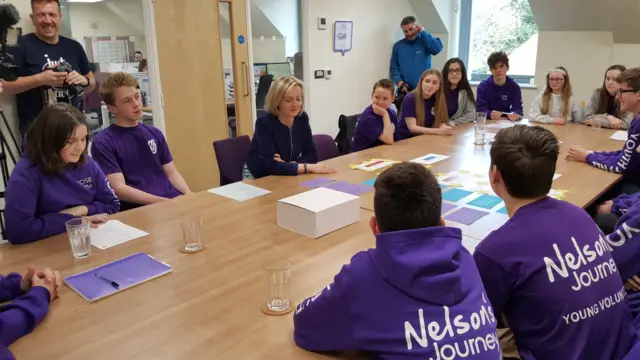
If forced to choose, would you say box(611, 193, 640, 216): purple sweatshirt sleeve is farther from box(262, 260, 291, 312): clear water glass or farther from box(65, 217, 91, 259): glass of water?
box(65, 217, 91, 259): glass of water

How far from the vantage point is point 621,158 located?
2902 millimetres

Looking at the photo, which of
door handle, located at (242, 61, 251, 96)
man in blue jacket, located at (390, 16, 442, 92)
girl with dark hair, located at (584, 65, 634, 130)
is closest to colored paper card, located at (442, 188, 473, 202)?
girl with dark hair, located at (584, 65, 634, 130)

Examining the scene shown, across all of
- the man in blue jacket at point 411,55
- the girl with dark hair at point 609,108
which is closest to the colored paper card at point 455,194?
the girl with dark hair at point 609,108

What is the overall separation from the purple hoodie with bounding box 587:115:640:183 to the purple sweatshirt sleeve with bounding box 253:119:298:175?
1.78 meters

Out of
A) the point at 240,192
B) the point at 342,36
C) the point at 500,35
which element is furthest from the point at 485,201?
the point at 500,35

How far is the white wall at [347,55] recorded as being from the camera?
5746 millimetres

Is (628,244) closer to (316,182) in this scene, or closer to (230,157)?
(316,182)

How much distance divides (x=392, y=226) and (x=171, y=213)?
4.33 ft

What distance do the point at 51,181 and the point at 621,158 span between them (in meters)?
2.90

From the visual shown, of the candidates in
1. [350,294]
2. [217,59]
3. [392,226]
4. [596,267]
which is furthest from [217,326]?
[217,59]

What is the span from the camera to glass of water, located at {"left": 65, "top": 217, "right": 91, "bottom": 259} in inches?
69.2

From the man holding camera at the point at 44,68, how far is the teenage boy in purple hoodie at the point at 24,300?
2.17 metres

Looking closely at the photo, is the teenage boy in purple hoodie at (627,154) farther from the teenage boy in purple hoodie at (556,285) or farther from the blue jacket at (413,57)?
the blue jacket at (413,57)

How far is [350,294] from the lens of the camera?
1131 millimetres
